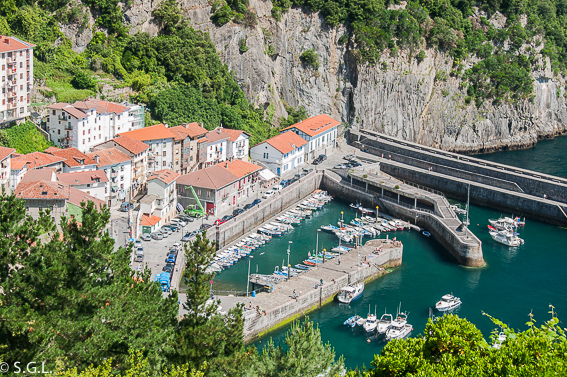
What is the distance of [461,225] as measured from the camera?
69.0 meters

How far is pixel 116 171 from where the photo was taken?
66188 millimetres

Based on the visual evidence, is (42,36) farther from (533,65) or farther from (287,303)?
(533,65)

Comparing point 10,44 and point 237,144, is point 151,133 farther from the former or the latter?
point 10,44

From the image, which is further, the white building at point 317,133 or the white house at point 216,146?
the white building at point 317,133

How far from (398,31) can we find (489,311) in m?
63.7

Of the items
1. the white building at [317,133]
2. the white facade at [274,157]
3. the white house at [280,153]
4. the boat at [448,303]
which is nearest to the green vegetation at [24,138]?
the white facade at [274,157]

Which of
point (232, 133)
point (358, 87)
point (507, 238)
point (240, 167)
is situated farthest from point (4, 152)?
point (358, 87)

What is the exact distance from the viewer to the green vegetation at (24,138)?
65438mm

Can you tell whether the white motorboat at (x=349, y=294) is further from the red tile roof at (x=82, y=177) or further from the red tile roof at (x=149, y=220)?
the red tile roof at (x=82, y=177)

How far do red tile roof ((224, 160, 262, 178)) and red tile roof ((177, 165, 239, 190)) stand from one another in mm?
1260

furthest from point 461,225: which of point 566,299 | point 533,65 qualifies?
point 533,65

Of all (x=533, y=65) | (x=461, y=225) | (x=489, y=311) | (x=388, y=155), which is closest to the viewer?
(x=489, y=311)

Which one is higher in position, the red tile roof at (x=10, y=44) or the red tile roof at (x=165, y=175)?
the red tile roof at (x=10, y=44)

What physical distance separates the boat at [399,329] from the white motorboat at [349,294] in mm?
4576
